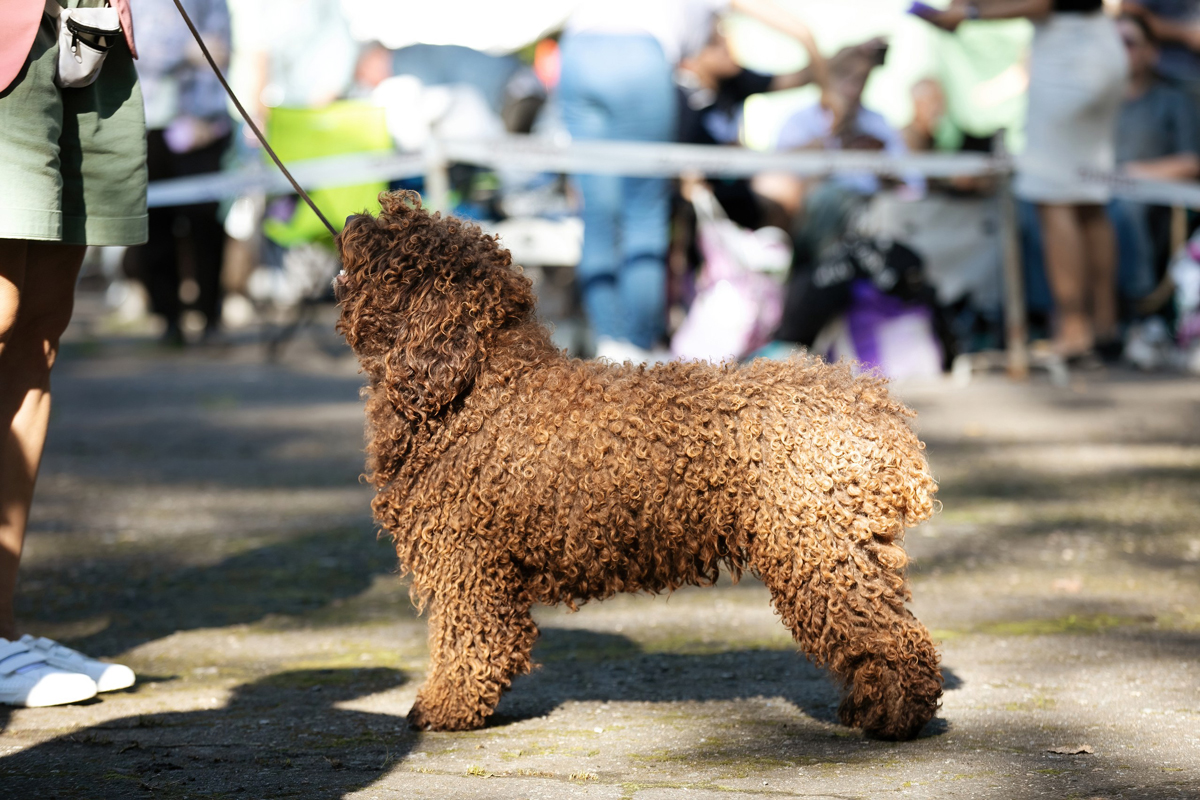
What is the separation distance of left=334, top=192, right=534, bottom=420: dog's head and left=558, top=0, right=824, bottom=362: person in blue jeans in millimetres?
4038

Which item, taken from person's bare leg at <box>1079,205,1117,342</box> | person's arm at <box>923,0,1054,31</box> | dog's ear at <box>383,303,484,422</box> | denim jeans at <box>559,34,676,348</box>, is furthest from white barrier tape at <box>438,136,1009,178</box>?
dog's ear at <box>383,303,484,422</box>

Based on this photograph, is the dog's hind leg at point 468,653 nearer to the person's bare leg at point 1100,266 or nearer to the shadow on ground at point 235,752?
the shadow on ground at point 235,752

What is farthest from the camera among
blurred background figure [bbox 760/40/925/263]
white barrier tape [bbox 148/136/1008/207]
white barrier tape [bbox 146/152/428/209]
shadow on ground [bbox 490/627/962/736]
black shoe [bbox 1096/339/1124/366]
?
black shoe [bbox 1096/339/1124/366]

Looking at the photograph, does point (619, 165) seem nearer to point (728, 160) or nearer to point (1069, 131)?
point (728, 160)

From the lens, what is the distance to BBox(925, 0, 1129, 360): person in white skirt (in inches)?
316

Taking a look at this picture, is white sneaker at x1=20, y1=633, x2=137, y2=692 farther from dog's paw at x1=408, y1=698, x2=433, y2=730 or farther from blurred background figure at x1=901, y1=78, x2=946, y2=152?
blurred background figure at x1=901, y1=78, x2=946, y2=152

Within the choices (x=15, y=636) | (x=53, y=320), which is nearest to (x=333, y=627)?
(x=15, y=636)

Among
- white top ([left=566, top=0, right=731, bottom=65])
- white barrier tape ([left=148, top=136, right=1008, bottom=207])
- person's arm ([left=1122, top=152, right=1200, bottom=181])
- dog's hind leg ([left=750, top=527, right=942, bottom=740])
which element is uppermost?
white top ([left=566, top=0, right=731, bottom=65])

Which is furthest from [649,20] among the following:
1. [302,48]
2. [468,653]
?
[302,48]

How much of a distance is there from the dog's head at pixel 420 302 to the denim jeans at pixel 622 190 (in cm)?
428

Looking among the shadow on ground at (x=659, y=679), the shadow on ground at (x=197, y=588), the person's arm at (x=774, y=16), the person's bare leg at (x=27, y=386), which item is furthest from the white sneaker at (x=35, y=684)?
the person's arm at (x=774, y=16)

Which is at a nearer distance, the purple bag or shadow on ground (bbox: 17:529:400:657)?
shadow on ground (bbox: 17:529:400:657)

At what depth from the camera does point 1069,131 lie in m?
8.24

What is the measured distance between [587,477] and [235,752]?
1.01 metres
